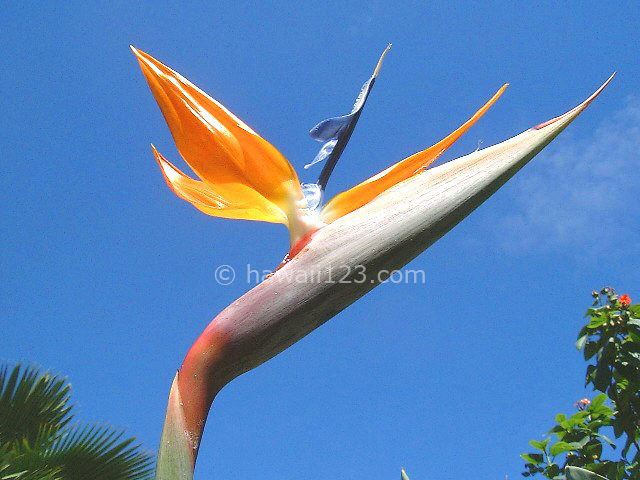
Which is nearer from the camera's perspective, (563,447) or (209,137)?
(209,137)

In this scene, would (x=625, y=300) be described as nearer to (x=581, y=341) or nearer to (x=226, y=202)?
(x=581, y=341)

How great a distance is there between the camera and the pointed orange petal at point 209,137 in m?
0.89

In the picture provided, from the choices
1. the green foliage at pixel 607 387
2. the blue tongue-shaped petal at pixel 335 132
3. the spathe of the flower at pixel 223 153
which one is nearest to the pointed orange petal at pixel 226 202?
the spathe of the flower at pixel 223 153

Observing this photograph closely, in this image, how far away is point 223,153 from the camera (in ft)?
2.98

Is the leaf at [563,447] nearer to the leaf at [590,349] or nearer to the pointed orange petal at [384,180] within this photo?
the leaf at [590,349]

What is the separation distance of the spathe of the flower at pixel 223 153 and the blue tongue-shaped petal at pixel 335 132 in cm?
14

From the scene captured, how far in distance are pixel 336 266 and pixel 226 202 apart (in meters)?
0.34

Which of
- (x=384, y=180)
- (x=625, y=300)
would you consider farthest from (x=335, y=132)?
(x=625, y=300)

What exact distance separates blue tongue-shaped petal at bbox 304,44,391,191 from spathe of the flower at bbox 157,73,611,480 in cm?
28

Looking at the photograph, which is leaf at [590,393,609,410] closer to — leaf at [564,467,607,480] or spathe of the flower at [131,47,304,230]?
leaf at [564,467,607,480]

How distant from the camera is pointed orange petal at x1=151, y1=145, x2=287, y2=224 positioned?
98cm

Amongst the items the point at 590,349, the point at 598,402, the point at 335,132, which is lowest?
the point at 335,132

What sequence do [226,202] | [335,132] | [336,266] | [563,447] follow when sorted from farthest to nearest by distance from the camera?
[563,447]
[335,132]
[226,202]
[336,266]

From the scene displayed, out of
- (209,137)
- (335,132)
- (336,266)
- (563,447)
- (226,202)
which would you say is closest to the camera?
(336,266)
